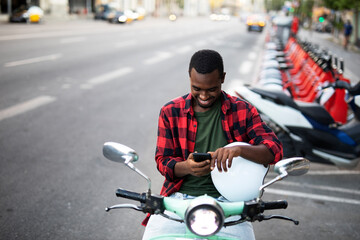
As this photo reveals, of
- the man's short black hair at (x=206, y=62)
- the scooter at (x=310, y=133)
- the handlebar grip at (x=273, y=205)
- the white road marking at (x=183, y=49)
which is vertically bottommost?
the white road marking at (x=183, y=49)

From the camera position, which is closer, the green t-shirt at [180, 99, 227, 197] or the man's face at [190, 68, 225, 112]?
the man's face at [190, 68, 225, 112]

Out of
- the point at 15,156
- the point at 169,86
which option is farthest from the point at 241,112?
the point at 169,86

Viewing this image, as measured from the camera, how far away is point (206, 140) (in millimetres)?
2291

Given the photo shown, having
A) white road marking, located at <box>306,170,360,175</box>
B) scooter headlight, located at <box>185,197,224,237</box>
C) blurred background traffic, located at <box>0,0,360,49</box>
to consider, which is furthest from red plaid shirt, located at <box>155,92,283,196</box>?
blurred background traffic, located at <box>0,0,360,49</box>

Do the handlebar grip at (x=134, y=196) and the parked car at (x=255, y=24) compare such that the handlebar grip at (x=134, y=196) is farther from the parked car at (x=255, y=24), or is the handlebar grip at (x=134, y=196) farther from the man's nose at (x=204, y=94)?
the parked car at (x=255, y=24)

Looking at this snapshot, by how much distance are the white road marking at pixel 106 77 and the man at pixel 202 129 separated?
7792 mm

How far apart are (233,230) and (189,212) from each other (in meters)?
0.56

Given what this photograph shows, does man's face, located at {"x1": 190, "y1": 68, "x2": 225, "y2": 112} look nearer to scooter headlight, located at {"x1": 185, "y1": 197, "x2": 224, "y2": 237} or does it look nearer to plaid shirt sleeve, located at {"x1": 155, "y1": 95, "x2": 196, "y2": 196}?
plaid shirt sleeve, located at {"x1": 155, "y1": 95, "x2": 196, "y2": 196}

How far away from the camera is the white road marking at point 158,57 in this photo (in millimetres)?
15327

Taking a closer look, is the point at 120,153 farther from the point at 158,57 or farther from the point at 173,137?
the point at 158,57

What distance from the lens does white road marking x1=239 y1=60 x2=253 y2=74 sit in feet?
45.6

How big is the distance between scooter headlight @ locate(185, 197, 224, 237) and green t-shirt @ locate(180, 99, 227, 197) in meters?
0.64

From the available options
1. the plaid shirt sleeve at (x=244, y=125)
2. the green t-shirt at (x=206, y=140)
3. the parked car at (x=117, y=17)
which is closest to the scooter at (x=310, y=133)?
the plaid shirt sleeve at (x=244, y=125)

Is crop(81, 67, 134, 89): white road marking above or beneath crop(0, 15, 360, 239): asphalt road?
beneath
